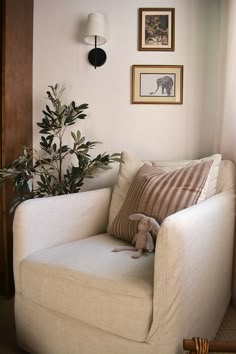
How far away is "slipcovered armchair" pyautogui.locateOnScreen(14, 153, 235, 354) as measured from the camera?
857mm

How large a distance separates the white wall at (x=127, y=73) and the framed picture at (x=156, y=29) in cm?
4

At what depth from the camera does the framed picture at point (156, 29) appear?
184cm

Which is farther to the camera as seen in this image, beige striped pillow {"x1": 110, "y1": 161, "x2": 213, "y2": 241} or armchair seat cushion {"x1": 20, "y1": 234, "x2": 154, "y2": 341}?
beige striped pillow {"x1": 110, "y1": 161, "x2": 213, "y2": 241}

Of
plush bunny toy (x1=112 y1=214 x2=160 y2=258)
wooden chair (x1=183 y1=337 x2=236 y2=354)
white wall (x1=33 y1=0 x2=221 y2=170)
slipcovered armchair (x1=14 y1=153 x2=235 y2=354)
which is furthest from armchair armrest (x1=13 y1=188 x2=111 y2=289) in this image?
wooden chair (x1=183 y1=337 x2=236 y2=354)

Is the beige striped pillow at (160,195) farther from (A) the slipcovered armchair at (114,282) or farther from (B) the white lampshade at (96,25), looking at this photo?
(B) the white lampshade at (96,25)

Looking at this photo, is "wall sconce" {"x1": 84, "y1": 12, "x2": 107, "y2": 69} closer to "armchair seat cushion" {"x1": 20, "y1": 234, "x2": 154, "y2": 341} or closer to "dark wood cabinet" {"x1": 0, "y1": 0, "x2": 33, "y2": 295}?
"dark wood cabinet" {"x1": 0, "y1": 0, "x2": 33, "y2": 295}

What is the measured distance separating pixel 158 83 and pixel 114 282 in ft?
4.53

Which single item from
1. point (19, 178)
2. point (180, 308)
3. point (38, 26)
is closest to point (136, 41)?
point (38, 26)

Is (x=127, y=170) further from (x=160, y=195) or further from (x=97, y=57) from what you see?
(x=97, y=57)

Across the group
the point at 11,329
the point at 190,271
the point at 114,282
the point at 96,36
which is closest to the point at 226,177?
the point at 190,271

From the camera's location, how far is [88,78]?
192 cm

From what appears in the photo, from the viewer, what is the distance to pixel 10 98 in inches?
66.8

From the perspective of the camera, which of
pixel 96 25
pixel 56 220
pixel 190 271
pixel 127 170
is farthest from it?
pixel 96 25

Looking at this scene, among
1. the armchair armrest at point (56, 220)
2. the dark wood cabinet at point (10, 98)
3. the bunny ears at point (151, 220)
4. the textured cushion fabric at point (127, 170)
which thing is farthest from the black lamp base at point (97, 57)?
the bunny ears at point (151, 220)
